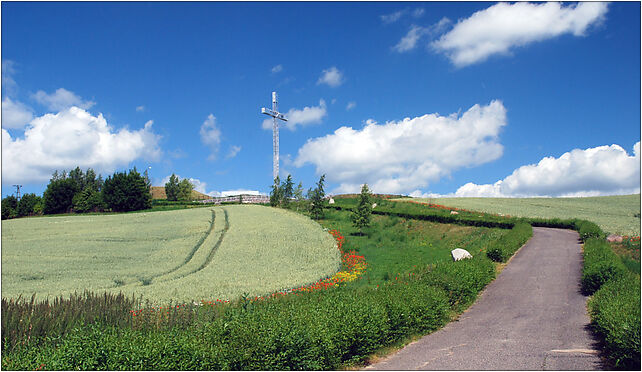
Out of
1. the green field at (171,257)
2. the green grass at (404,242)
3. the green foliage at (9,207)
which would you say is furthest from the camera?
the green foliage at (9,207)

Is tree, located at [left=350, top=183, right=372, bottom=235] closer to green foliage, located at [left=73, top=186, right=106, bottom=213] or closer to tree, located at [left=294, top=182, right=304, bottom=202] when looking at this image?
tree, located at [left=294, top=182, right=304, bottom=202]

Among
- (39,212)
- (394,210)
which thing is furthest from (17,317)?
(39,212)

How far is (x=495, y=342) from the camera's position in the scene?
1287 centimetres

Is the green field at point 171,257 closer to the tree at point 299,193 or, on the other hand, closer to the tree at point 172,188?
the tree at point 299,193

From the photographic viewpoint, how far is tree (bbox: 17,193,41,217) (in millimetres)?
90438

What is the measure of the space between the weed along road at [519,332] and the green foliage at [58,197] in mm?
95424

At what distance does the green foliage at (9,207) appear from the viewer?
81.2 meters

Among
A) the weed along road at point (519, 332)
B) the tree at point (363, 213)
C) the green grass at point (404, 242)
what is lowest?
the weed along road at point (519, 332)

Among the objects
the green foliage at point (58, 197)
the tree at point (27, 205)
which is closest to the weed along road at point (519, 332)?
the green foliage at point (58, 197)

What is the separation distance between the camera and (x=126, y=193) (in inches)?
3113

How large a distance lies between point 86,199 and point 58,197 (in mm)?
7801

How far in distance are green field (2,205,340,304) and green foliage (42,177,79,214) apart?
49388mm


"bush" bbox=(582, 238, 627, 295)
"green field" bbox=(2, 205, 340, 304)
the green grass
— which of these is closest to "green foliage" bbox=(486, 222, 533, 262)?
the green grass

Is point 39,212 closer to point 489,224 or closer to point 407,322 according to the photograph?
point 489,224
